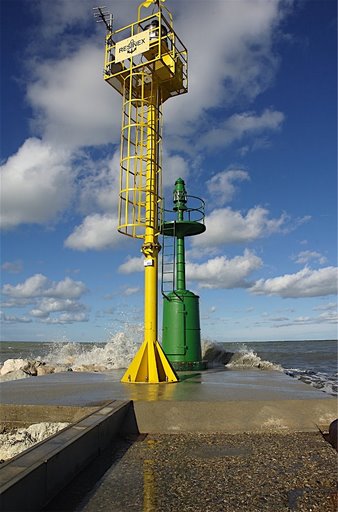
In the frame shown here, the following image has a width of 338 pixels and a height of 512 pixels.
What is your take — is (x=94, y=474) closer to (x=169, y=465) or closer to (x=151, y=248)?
(x=169, y=465)

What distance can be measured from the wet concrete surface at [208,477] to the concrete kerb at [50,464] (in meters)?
0.12

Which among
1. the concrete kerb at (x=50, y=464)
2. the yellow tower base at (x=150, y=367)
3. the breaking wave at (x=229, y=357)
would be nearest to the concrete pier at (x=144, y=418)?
the concrete kerb at (x=50, y=464)

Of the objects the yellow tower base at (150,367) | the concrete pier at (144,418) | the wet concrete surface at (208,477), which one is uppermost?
the yellow tower base at (150,367)

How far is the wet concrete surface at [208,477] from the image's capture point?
10.5ft

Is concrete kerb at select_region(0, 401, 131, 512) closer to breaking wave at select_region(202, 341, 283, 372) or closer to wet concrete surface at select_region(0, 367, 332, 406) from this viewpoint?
wet concrete surface at select_region(0, 367, 332, 406)

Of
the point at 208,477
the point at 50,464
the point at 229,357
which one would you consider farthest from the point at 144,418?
the point at 229,357

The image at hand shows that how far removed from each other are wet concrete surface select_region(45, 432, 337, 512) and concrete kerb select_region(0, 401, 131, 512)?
4.7 inches

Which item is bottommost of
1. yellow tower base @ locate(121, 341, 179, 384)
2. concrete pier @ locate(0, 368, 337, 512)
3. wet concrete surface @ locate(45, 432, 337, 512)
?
wet concrete surface @ locate(45, 432, 337, 512)

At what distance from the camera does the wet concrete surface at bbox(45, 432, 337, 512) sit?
3.21 metres

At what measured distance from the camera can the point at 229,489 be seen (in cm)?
350

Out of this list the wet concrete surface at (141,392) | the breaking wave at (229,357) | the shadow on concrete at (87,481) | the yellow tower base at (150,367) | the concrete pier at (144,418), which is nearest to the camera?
the shadow on concrete at (87,481)

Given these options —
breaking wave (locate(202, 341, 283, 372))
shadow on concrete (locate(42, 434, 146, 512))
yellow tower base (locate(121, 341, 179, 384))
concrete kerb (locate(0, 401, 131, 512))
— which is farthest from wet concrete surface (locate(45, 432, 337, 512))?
breaking wave (locate(202, 341, 283, 372))

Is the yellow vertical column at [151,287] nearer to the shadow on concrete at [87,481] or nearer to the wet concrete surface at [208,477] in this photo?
the wet concrete surface at [208,477]

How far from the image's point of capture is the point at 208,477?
12.3 feet
